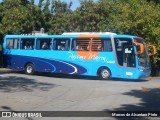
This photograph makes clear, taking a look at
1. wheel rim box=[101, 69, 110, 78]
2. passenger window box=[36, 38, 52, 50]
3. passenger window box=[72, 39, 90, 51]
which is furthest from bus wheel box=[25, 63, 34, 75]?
wheel rim box=[101, 69, 110, 78]

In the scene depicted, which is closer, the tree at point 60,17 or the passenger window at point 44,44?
the passenger window at point 44,44

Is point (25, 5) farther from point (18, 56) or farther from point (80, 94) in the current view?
point (80, 94)

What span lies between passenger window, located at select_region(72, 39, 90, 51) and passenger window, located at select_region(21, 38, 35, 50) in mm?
3235

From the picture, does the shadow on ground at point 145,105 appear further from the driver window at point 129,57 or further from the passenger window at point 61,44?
the passenger window at point 61,44

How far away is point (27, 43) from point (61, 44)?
2.75m

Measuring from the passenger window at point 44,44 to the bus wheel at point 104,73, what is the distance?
386cm

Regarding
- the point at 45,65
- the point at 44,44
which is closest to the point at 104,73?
the point at 45,65

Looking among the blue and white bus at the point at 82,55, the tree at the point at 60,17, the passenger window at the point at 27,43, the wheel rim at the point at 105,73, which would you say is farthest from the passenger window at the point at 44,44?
the tree at the point at 60,17

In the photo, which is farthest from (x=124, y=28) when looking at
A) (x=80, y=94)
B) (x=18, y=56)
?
(x=80, y=94)

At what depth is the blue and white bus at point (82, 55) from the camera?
22.4m

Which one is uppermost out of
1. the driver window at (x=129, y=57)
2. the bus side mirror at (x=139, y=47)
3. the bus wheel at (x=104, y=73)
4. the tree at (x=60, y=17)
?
the tree at (x=60, y=17)

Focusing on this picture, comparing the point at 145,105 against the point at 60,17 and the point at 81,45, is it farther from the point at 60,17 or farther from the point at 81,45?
the point at 60,17

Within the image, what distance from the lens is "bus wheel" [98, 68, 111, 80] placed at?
2319 cm

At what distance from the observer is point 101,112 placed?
11.3 meters
